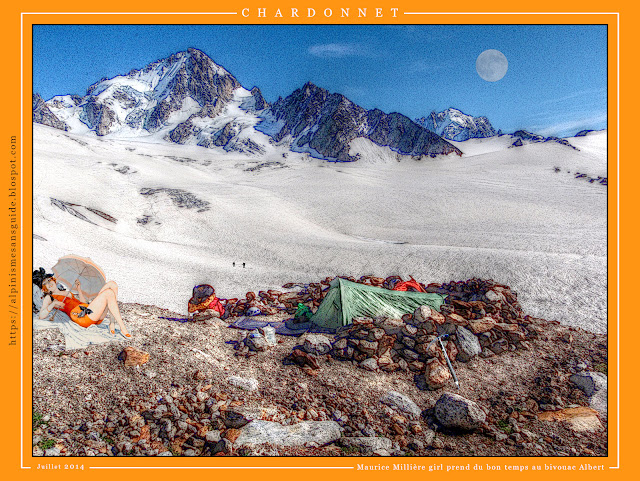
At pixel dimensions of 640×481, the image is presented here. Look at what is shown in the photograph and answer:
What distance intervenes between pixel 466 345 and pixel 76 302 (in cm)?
1017

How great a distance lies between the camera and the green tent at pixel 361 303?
35.7ft

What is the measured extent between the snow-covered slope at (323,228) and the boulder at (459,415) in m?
7.53

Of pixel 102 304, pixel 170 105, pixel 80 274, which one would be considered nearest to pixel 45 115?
pixel 170 105

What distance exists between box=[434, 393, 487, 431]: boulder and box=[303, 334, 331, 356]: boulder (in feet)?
10.9

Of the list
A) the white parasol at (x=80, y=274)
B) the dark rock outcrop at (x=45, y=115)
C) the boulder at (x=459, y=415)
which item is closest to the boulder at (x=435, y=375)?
the boulder at (x=459, y=415)

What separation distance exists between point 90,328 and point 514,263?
723 inches

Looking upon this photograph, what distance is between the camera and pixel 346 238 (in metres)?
29.9

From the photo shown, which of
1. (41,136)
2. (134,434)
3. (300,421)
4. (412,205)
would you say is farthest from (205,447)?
(41,136)

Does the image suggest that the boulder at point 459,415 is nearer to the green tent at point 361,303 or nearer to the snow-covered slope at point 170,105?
the green tent at point 361,303

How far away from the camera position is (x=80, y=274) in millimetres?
7492

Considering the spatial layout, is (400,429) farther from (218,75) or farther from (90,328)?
(218,75)

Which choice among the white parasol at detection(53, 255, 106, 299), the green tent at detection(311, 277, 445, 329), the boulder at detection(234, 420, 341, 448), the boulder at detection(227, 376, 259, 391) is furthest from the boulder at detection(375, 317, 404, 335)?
the white parasol at detection(53, 255, 106, 299)

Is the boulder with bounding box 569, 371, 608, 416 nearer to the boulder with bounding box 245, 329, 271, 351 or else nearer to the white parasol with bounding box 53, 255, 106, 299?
the boulder with bounding box 245, 329, 271, 351

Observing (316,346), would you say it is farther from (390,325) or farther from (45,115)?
(45,115)
